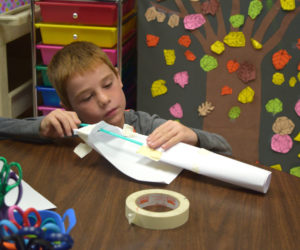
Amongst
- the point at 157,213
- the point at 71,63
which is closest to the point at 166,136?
the point at 157,213

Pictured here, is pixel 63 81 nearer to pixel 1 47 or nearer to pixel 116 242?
pixel 116 242

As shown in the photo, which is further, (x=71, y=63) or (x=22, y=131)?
(x=71, y=63)

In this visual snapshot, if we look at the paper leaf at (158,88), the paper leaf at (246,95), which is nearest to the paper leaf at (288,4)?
the paper leaf at (246,95)

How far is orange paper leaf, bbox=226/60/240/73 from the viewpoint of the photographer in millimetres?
2076

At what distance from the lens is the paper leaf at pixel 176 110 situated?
7.29 feet

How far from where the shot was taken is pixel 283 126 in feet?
6.88

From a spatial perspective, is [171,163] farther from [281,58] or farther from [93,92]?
[281,58]

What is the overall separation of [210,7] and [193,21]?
99 millimetres

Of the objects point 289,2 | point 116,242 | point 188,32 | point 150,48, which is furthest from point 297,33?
point 116,242

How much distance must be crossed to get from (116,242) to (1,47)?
160 centimetres

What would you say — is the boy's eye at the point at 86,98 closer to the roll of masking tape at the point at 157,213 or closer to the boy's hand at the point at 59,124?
the boy's hand at the point at 59,124

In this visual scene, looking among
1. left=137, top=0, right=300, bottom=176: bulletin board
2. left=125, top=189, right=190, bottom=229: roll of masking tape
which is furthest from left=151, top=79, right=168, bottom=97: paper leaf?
left=125, top=189, right=190, bottom=229: roll of masking tape

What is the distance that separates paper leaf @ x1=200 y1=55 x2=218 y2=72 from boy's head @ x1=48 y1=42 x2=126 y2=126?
0.86 m

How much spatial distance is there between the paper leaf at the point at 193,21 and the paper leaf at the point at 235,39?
13 centimetres
